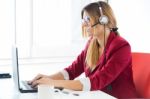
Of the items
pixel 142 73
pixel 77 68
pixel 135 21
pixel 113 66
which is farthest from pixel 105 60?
pixel 135 21

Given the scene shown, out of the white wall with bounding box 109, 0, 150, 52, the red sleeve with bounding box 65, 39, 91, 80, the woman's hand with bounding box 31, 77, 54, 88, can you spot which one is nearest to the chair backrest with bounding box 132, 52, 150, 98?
the red sleeve with bounding box 65, 39, 91, 80

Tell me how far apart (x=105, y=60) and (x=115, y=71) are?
134 millimetres

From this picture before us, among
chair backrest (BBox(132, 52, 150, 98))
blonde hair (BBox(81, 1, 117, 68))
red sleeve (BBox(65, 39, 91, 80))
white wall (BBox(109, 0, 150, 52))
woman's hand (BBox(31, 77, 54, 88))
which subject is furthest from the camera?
white wall (BBox(109, 0, 150, 52))

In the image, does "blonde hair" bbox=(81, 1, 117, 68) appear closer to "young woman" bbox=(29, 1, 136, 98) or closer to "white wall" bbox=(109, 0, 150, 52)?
"young woman" bbox=(29, 1, 136, 98)

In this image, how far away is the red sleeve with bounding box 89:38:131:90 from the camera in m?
1.65

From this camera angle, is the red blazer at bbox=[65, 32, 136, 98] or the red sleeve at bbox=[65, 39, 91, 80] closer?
the red blazer at bbox=[65, 32, 136, 98]

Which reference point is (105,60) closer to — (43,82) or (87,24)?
(87,24)

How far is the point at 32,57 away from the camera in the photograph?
283 cm

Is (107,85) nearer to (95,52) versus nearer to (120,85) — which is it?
(120,85)

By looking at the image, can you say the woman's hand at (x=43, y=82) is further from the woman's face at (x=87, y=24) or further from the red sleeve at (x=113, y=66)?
the woman's face at (x=87, y=24)

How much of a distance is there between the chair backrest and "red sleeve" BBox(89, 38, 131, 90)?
84 millimetres

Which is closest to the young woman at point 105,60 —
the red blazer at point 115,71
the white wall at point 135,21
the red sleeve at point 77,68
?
the red blazer at point 115,71

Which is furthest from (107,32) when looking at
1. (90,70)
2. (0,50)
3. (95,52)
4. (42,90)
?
(0,50)

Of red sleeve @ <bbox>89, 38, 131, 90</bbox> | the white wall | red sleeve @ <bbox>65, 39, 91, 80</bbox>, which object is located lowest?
red sleeve @ <bbox>65, 39, 91, 80</bbox>
